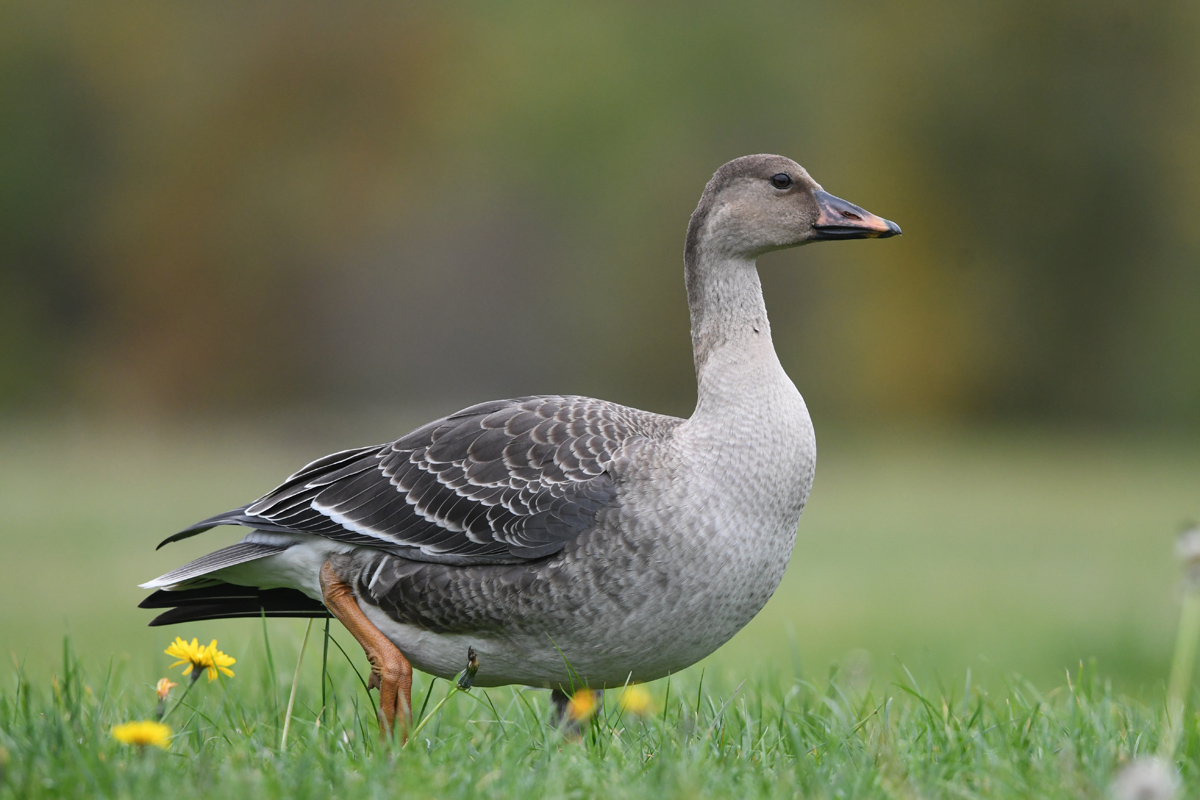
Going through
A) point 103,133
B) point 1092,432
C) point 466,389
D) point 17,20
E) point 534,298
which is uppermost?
point 17,20

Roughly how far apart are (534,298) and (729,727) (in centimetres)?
2449

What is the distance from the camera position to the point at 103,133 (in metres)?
27.6

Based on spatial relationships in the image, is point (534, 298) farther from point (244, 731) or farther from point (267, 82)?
point (244, 731)

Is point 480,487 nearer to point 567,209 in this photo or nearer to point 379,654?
point 379,654

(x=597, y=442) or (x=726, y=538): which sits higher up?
(x=597, y=442)

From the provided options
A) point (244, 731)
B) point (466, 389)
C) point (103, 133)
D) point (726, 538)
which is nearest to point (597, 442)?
point (726, 538)

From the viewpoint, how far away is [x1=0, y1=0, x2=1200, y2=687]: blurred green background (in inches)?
992

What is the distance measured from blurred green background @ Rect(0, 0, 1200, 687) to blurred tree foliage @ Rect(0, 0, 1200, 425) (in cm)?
8

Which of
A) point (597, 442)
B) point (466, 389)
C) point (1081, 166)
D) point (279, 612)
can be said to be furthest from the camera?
point (466, 389)

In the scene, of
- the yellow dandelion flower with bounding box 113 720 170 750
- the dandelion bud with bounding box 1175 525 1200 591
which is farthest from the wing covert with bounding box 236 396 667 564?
the dandelion bud with bounding box 1175 525 1200 591

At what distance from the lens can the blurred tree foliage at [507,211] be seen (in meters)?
26.4

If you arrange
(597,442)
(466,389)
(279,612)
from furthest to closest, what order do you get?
1. (466,389)
2. (279,612)
3. (597,442)

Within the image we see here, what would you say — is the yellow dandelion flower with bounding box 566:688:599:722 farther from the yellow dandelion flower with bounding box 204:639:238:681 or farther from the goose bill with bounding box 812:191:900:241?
the goose bill with bounding box 812:191:900:241

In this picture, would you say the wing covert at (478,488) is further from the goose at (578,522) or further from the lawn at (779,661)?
the lawn at (779,661)
